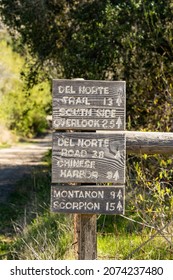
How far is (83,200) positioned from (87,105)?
2.90ft

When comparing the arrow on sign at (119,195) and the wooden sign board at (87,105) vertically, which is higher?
the wooden sign board at (87,105)

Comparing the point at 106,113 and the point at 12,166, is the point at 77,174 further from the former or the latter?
the point at 12,166

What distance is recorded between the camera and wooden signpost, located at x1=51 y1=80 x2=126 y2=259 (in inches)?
240

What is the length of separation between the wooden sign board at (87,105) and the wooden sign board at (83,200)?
0.57m

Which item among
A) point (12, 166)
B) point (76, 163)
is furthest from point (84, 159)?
point (12, 166)

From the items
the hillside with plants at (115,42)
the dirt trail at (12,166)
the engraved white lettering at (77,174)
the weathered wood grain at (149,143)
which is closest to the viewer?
the engraved white lettering at (77,174)

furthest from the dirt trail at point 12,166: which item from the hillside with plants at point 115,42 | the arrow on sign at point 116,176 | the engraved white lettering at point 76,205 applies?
the arrow on sign at point 116,176

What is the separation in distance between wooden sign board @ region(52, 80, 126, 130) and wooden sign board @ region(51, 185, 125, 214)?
568 millimetres

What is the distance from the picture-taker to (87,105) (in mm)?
6129

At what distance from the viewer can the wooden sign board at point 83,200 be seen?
6.09 m

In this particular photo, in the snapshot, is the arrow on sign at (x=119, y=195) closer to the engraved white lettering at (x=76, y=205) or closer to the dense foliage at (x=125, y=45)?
the engraved white lettering at (x=76, y=205)

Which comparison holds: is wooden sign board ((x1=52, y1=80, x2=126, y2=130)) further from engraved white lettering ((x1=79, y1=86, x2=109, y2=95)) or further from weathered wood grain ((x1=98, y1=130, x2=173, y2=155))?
weathered wood grain ((x1=98, y1=130, x2=173, y2=155))

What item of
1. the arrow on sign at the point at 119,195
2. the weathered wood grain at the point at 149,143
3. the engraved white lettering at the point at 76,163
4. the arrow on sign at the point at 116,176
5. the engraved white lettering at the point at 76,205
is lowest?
the engraved white lettering at the point at 76,205
